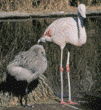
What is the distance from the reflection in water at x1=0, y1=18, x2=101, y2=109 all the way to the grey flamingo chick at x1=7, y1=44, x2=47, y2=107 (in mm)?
577

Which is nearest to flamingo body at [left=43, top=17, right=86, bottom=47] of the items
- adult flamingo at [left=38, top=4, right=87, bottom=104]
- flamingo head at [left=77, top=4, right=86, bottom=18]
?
adult flamingo at [left=38, top=4, right=87, bottom=104]

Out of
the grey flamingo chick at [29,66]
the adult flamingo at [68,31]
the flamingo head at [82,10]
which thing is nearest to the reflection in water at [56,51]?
the adult flamingo at [68,31]

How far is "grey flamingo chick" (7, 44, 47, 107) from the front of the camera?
2791 millimetres

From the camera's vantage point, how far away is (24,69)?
9.20 ft

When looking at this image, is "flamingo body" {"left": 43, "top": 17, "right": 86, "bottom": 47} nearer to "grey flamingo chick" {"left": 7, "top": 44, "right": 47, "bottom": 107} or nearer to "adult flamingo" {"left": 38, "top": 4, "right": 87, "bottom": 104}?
"adult flamingo" {"left": 38, "top": 4, "right": 87, "bottom": 104}

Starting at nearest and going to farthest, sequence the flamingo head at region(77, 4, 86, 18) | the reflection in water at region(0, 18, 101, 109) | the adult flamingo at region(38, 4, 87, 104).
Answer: the flamingo head at region(77, 4, 86, 18), the adult flamingo at region(38, 4, 87, 104), the reflection in water at region(0, 18, 101, 109)

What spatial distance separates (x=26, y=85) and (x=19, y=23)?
1.01 meters

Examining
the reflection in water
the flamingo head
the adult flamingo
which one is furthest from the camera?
the reflection in water

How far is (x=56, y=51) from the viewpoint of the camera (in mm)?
3859

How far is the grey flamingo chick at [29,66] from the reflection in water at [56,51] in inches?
22.7

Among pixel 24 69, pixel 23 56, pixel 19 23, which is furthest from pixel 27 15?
pixel 24 69

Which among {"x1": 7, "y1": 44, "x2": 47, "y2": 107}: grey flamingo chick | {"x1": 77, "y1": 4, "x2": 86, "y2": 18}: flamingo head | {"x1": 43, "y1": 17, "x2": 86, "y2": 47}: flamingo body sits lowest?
{"x1": 7, "y1": 44, "x2": 47, "y2": 107}: grey flamingo chick

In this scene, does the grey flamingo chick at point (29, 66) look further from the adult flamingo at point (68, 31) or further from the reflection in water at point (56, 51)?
the reflection in water at point (56, 51)

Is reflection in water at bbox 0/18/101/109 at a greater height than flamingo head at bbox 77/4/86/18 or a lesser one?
lesser
